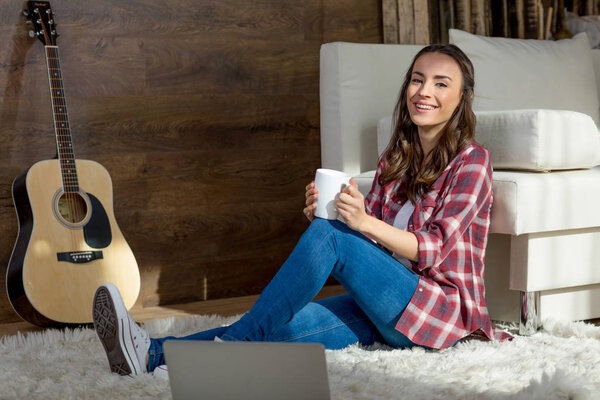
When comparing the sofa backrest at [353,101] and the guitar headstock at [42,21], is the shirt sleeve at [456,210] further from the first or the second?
the guitar headstock at [42,21]

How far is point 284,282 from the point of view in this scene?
5.03 feet

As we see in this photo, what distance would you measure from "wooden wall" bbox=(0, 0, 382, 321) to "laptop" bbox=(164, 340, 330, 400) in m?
1.49

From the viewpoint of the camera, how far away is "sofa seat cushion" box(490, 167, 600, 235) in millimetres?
1826

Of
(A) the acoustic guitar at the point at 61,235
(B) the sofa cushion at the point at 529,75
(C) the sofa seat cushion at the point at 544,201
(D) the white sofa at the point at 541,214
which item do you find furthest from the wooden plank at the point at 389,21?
(A) the acoustic guitar at the point at 61,235

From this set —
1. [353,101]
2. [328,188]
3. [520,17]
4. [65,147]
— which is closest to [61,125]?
[65,147]

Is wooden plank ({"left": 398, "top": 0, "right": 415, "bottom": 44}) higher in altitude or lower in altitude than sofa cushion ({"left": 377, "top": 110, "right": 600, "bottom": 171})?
higher

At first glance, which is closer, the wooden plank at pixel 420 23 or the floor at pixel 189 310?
the floor at pixel 189 310

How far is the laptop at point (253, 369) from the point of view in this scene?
3.58 feet

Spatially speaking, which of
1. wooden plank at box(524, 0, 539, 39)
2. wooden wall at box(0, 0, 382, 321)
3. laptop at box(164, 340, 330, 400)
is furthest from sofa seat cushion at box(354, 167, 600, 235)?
wooden plank at box(524, 0, 539, 39)

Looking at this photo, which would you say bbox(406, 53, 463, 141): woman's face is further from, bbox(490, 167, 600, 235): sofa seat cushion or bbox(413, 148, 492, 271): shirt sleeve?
bbox(490, 167, 600, 235): sofa seat cushion

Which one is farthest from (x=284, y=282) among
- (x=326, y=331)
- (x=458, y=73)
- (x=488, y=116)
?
(x=488, y=116)

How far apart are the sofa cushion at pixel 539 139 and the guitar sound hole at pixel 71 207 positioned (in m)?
1.28

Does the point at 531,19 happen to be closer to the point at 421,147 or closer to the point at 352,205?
the point at 421,147

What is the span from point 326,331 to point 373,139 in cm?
100
